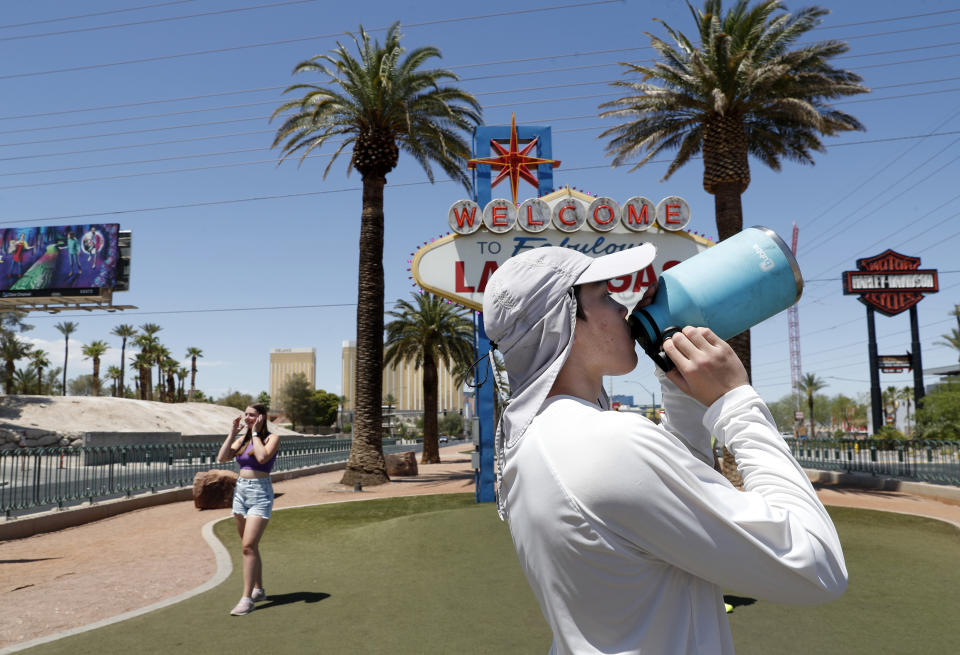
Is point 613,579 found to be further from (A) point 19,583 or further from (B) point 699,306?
(A) point 19,583

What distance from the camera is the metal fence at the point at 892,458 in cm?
1802

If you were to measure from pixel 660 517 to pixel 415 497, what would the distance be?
16.1 metres

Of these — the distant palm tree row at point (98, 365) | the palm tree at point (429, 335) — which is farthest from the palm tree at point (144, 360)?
the palm tree at point (429, 335)

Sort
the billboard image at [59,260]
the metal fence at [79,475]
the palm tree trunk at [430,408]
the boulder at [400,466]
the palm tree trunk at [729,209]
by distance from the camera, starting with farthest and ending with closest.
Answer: the billboard image at [59,260]
the palm tree trunk at [430,408]
the boulder at [400,466]
the palm tree trunk at [729,209]
the metal fence at [79,475]

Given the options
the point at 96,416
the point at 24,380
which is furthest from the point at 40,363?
the point at 96,416

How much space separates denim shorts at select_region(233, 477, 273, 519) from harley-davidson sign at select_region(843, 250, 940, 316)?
34.5 meters

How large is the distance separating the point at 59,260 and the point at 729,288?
1789 inches

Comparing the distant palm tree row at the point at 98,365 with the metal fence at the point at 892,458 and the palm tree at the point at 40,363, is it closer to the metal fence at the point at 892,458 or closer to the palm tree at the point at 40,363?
the palm tree at the point at 40,363

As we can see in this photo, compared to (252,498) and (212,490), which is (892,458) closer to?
(212,490)

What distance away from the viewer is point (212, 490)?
15.5 metres

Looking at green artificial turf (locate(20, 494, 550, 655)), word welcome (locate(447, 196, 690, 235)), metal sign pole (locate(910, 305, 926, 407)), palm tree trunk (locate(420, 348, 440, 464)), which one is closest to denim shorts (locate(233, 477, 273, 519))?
green artificial turf (locate(20, 494, 550, 655))

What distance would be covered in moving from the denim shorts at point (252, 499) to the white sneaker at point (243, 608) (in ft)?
2.61

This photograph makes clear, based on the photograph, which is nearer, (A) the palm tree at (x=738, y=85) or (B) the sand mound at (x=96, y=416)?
(A) the palm tree at (x=738, y=85)

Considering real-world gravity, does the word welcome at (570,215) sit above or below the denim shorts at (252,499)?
above
